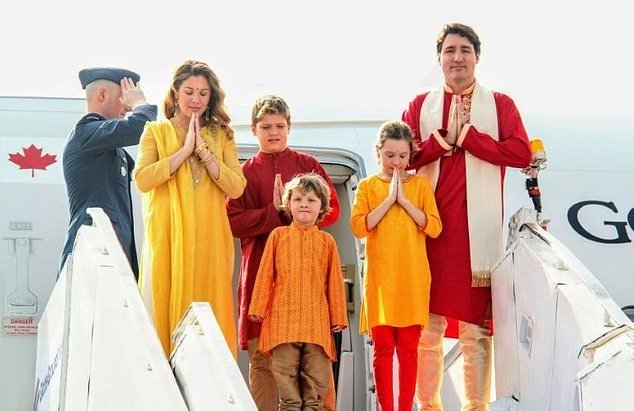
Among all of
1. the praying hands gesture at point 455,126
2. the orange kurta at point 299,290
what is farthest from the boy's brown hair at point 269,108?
the praying hands gesture at point 455,126

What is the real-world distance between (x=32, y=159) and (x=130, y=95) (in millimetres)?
1415

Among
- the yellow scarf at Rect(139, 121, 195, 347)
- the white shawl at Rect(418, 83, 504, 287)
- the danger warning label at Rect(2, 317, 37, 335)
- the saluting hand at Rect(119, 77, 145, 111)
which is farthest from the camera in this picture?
the danger warning label at Rect(2, 317, 37, 335)

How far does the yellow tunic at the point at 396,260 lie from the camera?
6.66 meters

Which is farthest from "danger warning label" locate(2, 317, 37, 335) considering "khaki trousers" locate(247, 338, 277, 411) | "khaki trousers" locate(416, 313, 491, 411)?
"khaki trousers" locate(416, 313, 491, 411)

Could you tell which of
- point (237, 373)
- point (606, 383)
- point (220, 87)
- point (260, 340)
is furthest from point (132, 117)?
point (606, 383)

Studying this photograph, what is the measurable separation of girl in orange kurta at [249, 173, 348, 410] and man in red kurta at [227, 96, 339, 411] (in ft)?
1.12

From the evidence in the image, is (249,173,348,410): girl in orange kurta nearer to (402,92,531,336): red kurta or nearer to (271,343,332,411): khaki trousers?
(271,343,332,411): khaki trousers

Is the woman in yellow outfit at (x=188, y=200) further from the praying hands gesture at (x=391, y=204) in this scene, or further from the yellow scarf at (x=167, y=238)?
the praying hands gesture at (x=391, y=204)

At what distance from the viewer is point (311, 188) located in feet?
21.7

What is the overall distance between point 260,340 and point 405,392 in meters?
0.86

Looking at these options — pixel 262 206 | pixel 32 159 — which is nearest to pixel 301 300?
pixel 262 206

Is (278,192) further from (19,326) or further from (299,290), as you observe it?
(19,326)

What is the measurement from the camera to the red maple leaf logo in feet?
27.3

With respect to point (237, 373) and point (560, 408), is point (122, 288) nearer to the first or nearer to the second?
point (237, 373)
